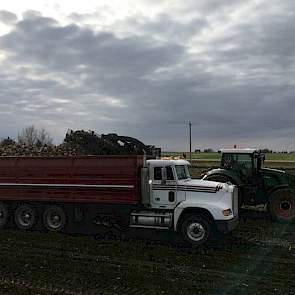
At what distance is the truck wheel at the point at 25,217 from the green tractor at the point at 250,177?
21.1 feet

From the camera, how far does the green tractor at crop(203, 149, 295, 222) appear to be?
17.8m

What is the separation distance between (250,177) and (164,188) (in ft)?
19.0

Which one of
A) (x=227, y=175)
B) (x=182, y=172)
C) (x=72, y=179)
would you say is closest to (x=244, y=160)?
(x=227, y=175)

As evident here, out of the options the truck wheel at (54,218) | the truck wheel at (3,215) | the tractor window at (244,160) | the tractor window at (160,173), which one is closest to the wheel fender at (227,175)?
the tractor window at (244,160)

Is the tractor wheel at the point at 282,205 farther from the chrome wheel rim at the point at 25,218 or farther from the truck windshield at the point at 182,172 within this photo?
the chrome wheel rim at the point at 25,218

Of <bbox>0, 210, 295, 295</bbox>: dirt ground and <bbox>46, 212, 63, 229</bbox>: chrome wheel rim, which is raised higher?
<bbox>46, 212, 63, 229</bbox>: chrome wheel rim

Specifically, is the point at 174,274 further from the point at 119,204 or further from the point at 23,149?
the point at 23,149

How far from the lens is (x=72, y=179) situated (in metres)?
14.4

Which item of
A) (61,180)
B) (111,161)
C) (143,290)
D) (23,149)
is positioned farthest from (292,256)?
(23,149)

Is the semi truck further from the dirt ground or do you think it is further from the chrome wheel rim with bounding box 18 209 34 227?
the dirt ground

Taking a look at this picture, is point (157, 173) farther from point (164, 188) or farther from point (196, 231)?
point (196, 231)

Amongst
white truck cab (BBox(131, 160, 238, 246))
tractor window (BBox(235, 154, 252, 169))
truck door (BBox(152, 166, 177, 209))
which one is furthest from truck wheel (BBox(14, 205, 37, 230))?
tractor window (BBox(235, 154, 252, 169))

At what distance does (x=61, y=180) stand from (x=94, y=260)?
172 inches

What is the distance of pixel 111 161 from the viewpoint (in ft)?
45.6
